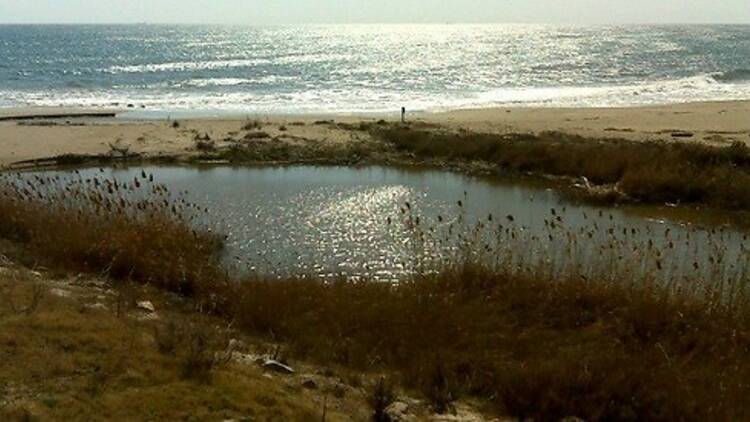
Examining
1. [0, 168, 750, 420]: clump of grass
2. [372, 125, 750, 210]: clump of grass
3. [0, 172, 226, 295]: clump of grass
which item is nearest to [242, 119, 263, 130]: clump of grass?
[372, 125, 750, 210]: clump of grass

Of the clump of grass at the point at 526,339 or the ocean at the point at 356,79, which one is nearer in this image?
the clump of grass at the point at 526,339

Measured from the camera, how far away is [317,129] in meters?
30.0

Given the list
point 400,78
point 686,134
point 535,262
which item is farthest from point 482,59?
point 535,262

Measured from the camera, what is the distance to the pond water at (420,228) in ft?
36.4

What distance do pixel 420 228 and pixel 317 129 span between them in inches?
654

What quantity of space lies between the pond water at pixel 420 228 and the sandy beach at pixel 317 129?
4.24 metres

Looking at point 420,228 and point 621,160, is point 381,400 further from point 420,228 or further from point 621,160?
point 621,160

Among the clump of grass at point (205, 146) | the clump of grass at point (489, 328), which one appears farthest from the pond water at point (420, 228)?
the clump of grass at point (205, 146)

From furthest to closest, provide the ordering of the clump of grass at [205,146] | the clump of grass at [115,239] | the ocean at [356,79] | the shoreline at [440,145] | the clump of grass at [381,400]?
the ocean at [356,79] < the clump of grass at [205,146] < the shoreline at [440,145] < the clump of grass at [115,239] < the clump of grass at [381,400]

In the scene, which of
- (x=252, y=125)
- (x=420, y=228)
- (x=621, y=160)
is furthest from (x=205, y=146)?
(x=621, y=160)

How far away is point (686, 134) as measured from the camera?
28.3 m

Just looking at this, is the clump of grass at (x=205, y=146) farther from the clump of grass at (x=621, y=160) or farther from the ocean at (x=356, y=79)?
the ocean at (x=356, y=79)

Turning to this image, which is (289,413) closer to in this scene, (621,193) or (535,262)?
(535,262)

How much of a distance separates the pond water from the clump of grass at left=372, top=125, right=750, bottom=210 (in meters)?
1.40
